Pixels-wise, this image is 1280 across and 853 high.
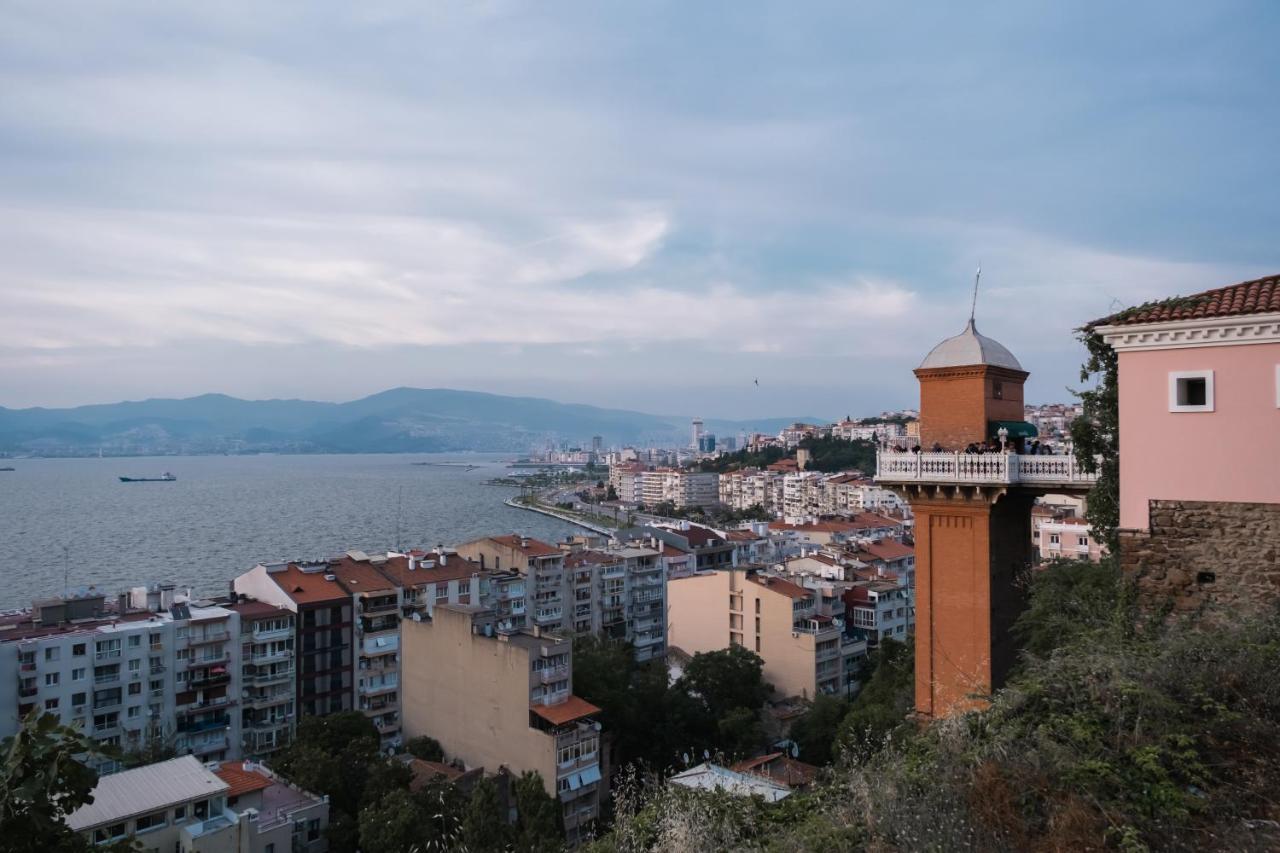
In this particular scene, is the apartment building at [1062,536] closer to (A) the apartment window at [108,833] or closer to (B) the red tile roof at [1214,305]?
(B) the red tile roof at [1214,305]

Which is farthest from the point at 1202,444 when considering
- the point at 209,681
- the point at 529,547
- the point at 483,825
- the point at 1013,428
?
the point at 529,547

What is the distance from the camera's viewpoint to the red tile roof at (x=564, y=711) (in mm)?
18141

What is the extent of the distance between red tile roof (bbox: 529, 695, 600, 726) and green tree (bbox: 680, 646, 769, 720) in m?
4.24

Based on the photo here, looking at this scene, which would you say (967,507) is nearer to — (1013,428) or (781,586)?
(1013,428)

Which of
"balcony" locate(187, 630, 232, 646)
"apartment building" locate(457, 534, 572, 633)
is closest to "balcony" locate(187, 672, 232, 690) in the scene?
"balcony" locate(187, 630, 232, 646)

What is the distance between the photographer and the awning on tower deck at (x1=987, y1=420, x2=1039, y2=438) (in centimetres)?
985

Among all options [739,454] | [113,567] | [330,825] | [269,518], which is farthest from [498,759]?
[739,454]

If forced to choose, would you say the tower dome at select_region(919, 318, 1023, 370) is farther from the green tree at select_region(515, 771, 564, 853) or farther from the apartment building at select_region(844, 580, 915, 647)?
the apartment building at select_region(844, 580, 915, 647)

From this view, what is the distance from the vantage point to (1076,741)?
4.87 meters

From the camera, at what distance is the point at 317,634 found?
931 inches

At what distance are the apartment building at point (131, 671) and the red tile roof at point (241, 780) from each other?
15.0ft

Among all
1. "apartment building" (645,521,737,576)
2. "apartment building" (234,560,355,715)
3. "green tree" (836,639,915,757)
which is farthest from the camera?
"apartment building" (645,521,737,576)

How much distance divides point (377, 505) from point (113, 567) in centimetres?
4539

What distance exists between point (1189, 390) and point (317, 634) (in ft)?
72.8
